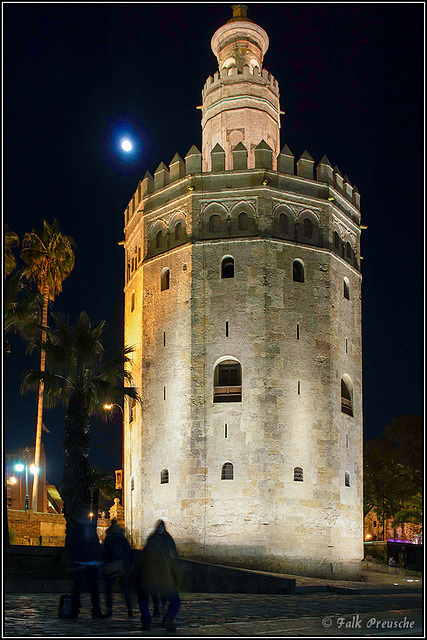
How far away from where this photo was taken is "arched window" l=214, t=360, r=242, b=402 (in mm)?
25891

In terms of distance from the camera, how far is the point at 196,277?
88.6 feet

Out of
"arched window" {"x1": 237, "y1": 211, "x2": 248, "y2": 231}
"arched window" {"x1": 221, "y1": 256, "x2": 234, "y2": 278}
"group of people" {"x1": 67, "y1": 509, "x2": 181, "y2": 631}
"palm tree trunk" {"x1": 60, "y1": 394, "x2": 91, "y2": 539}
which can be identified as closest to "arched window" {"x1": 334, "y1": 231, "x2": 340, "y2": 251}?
"arched window" {"x1": 237, "y1": 211, "x2": 248, "y2": 231}

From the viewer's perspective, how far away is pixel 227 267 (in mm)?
27250

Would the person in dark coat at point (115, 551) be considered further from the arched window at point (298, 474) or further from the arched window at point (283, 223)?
the arched window at point (283, 223)

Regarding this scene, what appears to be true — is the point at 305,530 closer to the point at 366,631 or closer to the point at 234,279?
the point at 234,279

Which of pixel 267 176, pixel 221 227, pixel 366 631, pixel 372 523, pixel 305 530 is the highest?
pixel 267 176

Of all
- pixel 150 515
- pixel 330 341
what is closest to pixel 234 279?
pixel 330 341

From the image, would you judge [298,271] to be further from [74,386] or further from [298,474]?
[74,386]

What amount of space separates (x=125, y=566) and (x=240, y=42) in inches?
1058

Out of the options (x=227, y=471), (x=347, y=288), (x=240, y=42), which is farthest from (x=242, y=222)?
(x=240, y=42)

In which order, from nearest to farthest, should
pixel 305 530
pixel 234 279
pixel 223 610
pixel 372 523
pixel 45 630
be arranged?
pixel 45 630, pixel 223 610, pixel 305 530, pixel 234 279, pixel 372 523

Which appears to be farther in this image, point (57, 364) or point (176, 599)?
point (57, 364)

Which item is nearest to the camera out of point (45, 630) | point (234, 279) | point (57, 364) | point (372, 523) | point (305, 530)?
point (45, 630)

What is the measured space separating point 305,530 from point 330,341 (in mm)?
6712
